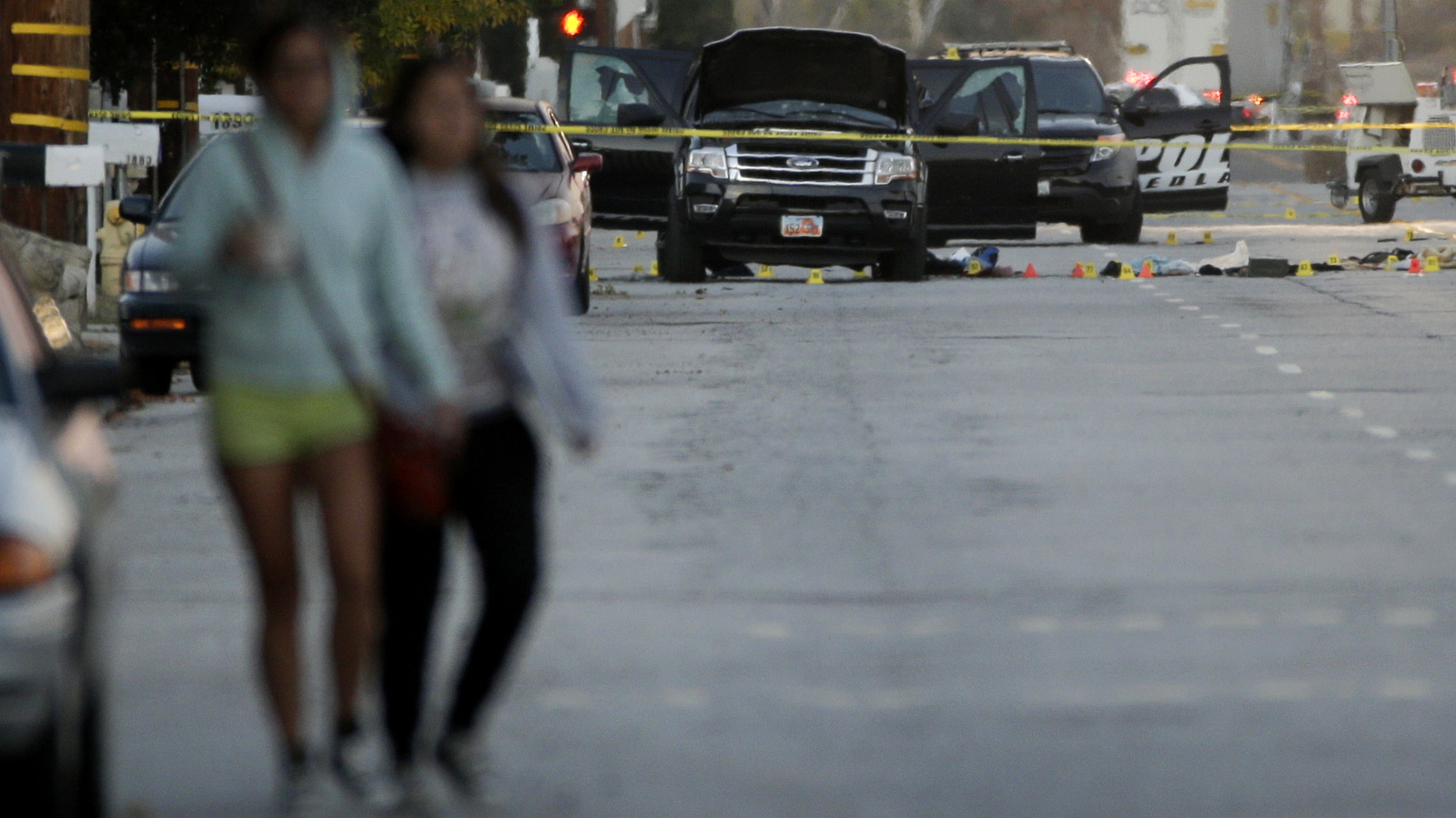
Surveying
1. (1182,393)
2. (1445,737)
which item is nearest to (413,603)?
(1445,737)

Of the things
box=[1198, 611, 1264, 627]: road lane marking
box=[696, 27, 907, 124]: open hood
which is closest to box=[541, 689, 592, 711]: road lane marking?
box=[1198, 611, 1264, 627]: road lane marking

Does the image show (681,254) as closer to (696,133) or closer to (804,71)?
(696,133)

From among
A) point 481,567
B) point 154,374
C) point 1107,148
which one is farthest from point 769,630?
point 1107,148

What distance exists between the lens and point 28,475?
489cm

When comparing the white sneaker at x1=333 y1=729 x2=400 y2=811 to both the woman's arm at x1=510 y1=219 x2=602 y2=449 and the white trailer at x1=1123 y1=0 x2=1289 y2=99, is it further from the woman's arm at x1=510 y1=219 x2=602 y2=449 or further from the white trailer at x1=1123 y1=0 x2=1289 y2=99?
the white trailer at x1=1123 y1=0 x2=1289 y2=99

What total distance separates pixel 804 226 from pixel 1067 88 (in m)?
7.80

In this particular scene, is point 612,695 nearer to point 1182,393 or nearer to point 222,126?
point 1182,393

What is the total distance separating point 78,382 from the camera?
5410mm

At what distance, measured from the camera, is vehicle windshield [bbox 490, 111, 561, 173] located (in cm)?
1936

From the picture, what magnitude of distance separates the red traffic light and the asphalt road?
62.4ft

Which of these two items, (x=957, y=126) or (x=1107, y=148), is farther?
(x=1107, y=148)

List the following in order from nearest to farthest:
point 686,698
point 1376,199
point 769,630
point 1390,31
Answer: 1. point 686,698
2. point 769,630
3. point 1376,199
4. point 1390,31

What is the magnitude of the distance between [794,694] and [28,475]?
246 centimetres

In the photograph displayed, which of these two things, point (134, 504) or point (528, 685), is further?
point (134, 504)
